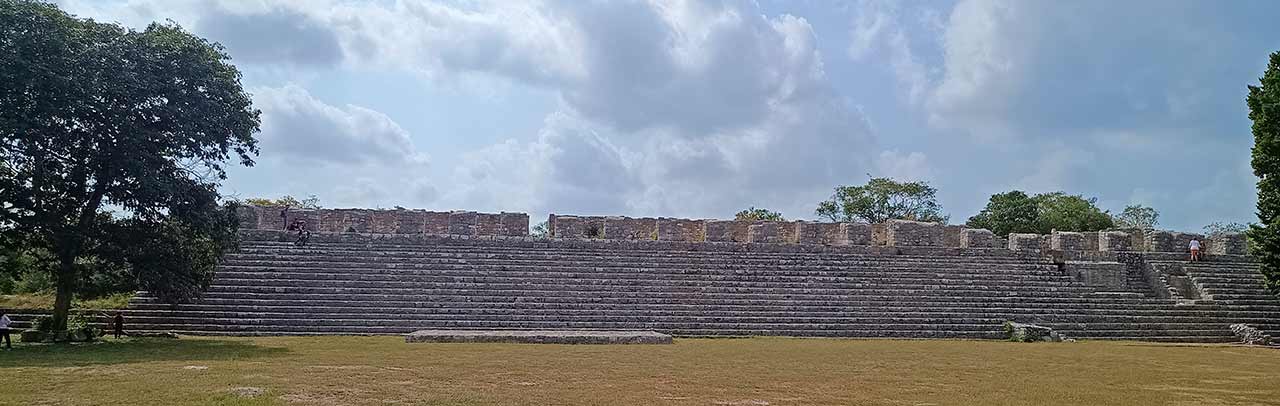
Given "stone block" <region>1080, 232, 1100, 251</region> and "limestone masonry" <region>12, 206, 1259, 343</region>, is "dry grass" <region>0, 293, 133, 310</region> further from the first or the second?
"stone block" <region>1080, 232, 1100, 251</region>

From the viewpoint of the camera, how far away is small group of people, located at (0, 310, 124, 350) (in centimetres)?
1327

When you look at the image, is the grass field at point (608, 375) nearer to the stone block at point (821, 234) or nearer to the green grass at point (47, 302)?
the green grass at point (47, 302)

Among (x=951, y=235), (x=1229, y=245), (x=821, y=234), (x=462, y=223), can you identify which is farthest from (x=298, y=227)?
(x=1229, y=245)

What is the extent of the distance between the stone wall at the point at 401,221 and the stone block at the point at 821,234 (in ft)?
24.8

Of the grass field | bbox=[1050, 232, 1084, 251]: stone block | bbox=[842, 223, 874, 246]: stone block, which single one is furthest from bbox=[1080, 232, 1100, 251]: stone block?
the grass field

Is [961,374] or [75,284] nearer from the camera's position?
[961,374]

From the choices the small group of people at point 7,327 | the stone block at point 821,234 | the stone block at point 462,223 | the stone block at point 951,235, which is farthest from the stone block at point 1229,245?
the small group of people at point 7,327

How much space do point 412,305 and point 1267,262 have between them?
18.3m

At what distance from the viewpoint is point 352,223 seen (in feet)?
75.0

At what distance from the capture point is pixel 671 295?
65.6ft

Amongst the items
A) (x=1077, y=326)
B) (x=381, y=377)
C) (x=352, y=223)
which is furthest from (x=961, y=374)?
(x=352, y=223)

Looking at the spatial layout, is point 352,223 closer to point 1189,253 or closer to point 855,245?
point 855,245

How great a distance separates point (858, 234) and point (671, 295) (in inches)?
279

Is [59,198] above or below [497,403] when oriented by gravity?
above
